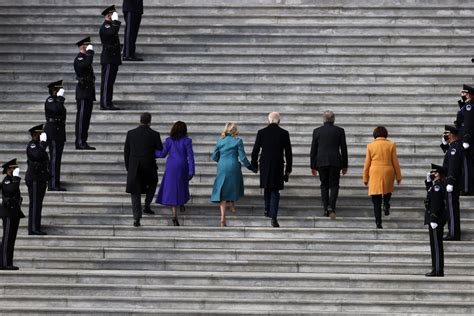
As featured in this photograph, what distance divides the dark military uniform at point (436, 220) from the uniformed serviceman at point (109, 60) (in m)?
6.79

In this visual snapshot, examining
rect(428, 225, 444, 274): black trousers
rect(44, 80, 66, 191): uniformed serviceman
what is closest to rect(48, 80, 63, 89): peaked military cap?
rect(44, 80, 66, 191): uniformed serviceman

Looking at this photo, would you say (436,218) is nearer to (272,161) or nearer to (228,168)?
(272,161)

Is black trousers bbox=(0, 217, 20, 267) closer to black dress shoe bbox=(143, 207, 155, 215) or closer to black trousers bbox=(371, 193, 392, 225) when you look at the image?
black dress shoe bbox=(143, 207, 155, 215)

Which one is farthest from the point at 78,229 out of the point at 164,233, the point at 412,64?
the point at 412,64

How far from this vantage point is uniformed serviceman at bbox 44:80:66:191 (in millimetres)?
24938

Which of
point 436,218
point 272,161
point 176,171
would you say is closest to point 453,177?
point 436,218

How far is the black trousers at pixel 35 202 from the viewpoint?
925 inches

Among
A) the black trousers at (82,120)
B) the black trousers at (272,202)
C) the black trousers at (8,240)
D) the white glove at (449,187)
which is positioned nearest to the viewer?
the black trousers at (8,240)

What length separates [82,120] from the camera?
85.0 feet

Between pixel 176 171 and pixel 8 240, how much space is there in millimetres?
2611

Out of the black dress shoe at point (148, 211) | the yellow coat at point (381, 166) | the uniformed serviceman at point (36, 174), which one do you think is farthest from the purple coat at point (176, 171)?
the yellow coat at point (381, 166)

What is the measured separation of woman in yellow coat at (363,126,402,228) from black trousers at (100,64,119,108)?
5048mm

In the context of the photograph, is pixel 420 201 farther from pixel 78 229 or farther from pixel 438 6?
pixel 438 6

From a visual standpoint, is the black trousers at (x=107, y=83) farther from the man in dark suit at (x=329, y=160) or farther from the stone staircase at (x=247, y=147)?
the man in dark suit at (x=329, y=160)
